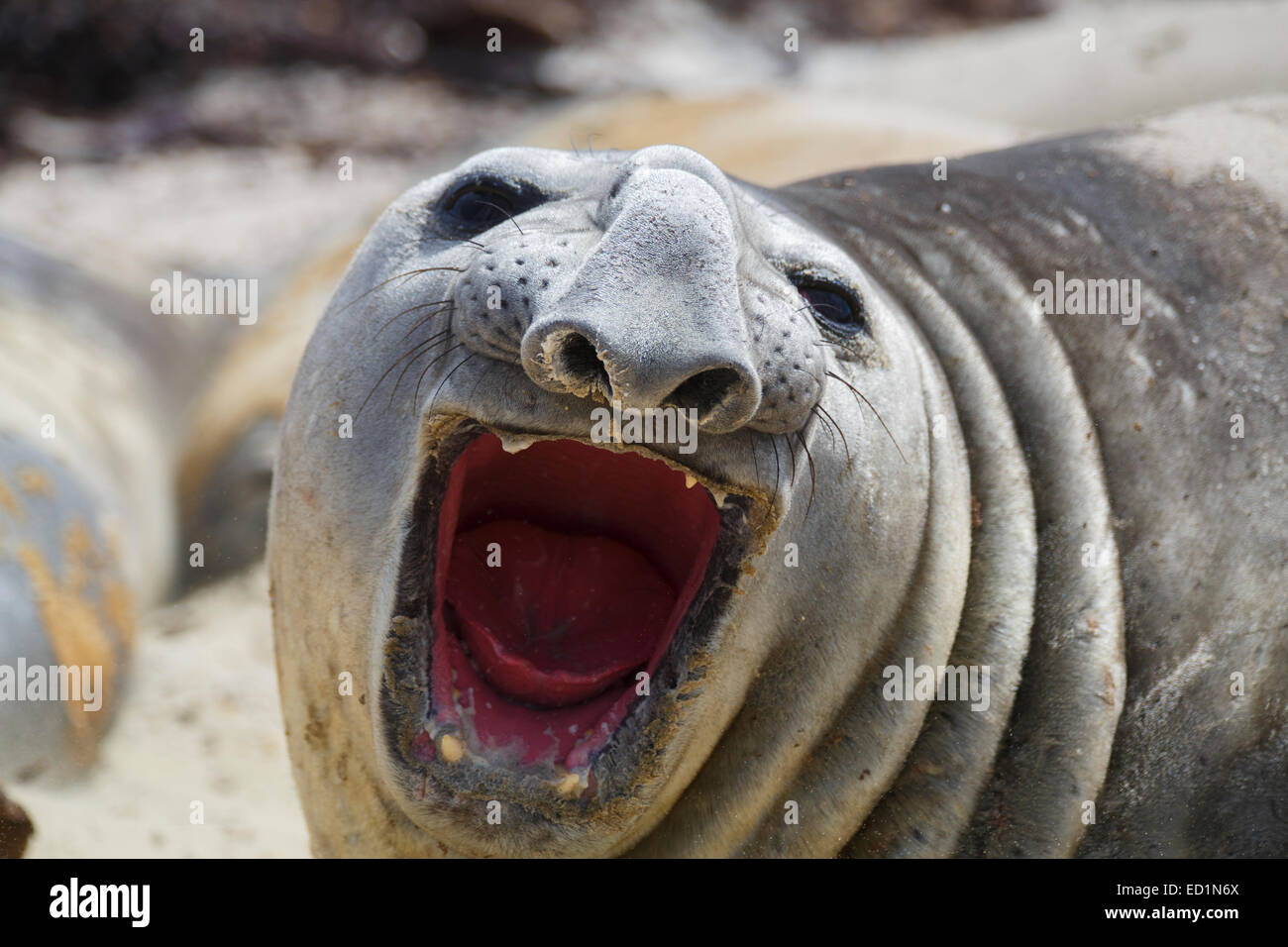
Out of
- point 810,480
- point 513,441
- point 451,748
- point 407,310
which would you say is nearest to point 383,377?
point 407,310

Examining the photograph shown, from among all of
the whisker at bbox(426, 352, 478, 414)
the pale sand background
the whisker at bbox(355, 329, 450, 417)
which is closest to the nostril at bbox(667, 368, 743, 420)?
the whisker at bbox(426, 352, 478, 414)

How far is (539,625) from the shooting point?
2.53m

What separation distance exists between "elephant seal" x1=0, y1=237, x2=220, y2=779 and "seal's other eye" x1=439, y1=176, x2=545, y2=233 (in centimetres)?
187

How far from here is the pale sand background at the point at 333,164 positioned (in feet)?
12.6

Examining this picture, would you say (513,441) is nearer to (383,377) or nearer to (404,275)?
(383,377)

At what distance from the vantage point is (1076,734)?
8.37 ft

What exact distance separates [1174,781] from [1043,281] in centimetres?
104

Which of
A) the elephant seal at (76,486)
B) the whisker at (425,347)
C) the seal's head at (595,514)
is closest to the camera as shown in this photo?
the seal's head at (595,514)

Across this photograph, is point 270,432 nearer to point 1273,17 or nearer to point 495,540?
point 495,540

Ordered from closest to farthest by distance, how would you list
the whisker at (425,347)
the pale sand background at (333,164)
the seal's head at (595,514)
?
the seal's head at (595,514) → the whisker at (425,347) → the pale sand background at (333,164)

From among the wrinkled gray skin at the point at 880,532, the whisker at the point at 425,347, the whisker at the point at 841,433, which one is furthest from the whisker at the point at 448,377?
the whisker at the point at 841,433

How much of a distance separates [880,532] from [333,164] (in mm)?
6739

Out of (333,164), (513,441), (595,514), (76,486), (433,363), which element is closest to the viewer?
(513,441)

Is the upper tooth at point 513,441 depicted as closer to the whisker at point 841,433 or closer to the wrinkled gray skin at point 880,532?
the wrinkled gray skin at point 880,532
